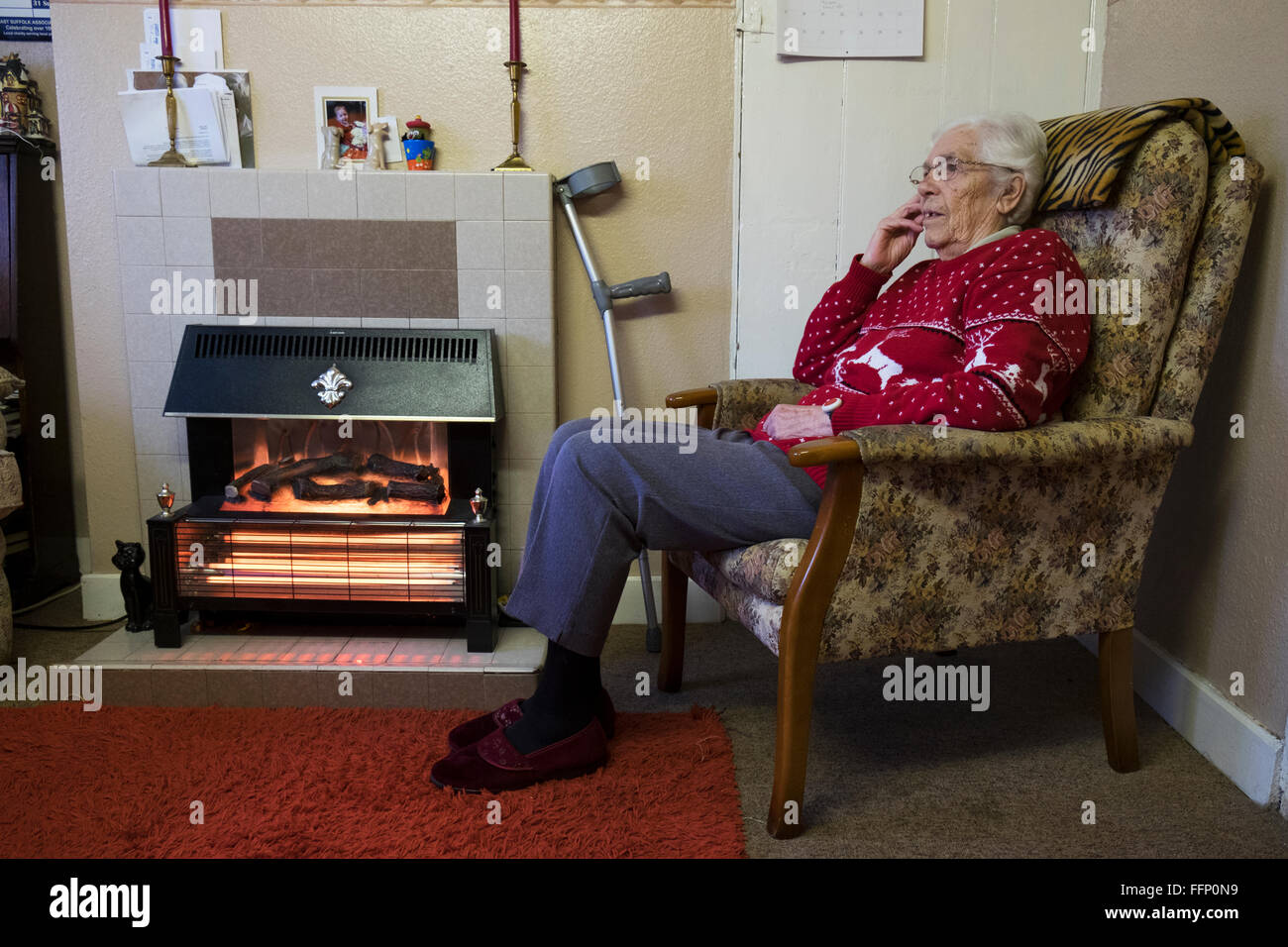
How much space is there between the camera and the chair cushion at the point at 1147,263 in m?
1.55

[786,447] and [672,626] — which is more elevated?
[786,447]

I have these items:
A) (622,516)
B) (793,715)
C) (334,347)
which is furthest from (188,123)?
(793,715)

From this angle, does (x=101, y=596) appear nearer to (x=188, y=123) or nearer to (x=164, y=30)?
(x=188, y=123)

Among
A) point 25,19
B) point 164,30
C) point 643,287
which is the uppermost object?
point 25,19

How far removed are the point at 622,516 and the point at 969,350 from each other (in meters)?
0.62

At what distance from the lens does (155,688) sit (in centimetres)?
194

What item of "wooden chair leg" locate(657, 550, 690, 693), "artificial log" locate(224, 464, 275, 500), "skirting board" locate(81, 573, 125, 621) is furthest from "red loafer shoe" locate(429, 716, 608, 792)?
"skirting board" locate(81, 573, 125, 621)

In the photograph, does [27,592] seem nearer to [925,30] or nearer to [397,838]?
[397,838]

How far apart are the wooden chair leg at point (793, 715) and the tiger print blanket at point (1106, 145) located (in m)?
0.89

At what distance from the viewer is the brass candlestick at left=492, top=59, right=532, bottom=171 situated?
7.23 feet

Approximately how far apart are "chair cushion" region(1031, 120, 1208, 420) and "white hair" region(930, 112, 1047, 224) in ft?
0.49

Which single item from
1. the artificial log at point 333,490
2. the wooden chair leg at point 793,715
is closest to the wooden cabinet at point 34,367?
the artificial log at point 333,490

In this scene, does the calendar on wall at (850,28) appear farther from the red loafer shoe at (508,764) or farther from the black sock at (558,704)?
the red loafer shoe at (508,764)

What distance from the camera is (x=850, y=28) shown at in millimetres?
2223
